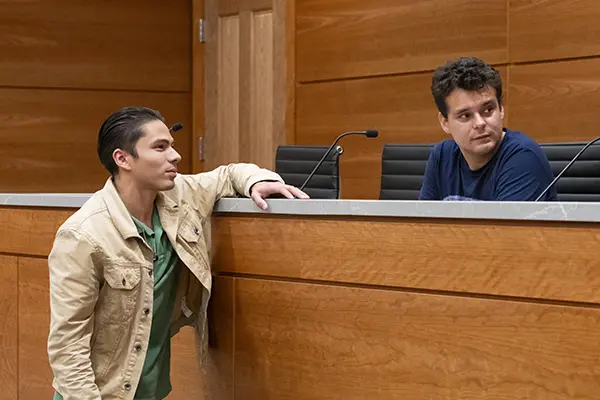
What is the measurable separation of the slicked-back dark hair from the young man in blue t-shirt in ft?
2.45

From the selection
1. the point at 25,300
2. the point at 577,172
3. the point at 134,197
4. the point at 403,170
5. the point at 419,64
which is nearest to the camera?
the point at 134,197

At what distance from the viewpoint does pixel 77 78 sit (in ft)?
20.2

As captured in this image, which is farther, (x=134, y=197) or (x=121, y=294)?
(x=134, y=197)

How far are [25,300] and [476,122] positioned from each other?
5.01ft

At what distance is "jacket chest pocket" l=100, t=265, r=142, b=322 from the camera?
7.88ft

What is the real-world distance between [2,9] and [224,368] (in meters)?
3.90

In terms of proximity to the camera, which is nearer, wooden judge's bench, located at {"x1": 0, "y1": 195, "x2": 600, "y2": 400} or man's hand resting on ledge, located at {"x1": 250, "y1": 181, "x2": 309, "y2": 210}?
wooden judge's bench, located at {"x1": 0, "y1": 195, "x2": 600, "y2": 400}

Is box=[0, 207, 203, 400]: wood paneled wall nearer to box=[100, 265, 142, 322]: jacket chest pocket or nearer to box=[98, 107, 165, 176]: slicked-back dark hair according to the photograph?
box=[98, 107, 165, 176]: slicked-back dark hair

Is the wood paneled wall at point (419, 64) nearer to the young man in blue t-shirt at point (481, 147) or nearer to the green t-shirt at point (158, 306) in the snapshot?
the young man in blue t-shirt at point (481, 147)

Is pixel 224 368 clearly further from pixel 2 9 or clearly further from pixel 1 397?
pixel 2 9

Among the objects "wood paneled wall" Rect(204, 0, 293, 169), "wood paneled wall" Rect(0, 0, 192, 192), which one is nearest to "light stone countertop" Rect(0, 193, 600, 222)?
"wood paneled wall" Rect(204, 0, 293, 169)

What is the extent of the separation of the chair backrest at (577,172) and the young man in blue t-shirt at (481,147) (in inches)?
27.9

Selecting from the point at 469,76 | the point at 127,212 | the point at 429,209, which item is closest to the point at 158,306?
the point at 127,212

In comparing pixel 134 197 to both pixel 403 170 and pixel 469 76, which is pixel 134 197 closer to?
pixel 469 76
